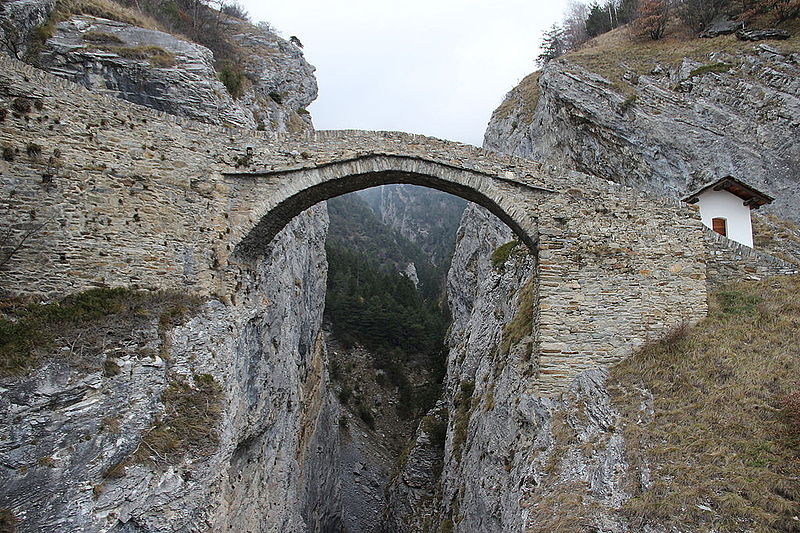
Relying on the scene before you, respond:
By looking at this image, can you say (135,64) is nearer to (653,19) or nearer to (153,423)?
(153,423)

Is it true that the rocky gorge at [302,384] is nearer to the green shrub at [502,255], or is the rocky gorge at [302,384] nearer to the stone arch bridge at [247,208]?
the green shrub at [502,255]

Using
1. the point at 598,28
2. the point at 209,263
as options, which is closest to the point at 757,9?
the point at 598,28

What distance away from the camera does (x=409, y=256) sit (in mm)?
69688

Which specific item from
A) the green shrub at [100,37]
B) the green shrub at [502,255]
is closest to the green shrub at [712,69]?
the green shrub at [502,255]

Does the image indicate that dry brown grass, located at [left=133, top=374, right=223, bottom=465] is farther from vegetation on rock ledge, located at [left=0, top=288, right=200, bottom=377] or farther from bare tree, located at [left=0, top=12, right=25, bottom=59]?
bare tree, located at [left=0, top=12, right=25, bottom=59]

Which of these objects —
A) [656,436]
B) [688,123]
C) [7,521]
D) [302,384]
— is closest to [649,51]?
[688,123]

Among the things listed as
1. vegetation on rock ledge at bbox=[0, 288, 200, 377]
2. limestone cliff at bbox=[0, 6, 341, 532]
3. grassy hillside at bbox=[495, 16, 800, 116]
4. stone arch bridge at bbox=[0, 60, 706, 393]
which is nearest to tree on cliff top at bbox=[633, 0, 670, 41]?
grassy hillside at bbox=[495, 16, 800, 116]

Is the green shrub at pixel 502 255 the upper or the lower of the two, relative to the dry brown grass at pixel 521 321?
upper

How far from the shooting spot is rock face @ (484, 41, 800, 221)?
61.9 feet

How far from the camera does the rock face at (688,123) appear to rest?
18859 mm

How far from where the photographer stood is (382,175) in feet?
36.5

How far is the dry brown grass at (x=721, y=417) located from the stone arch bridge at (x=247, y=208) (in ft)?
2.80

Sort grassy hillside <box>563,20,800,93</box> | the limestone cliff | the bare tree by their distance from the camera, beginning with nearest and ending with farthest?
the limestone cliff
the bare tree
grassy hillside <box>563,20,800,93</box>

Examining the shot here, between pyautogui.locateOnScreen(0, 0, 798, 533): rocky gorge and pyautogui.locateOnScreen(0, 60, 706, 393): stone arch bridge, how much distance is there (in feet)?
2.81
